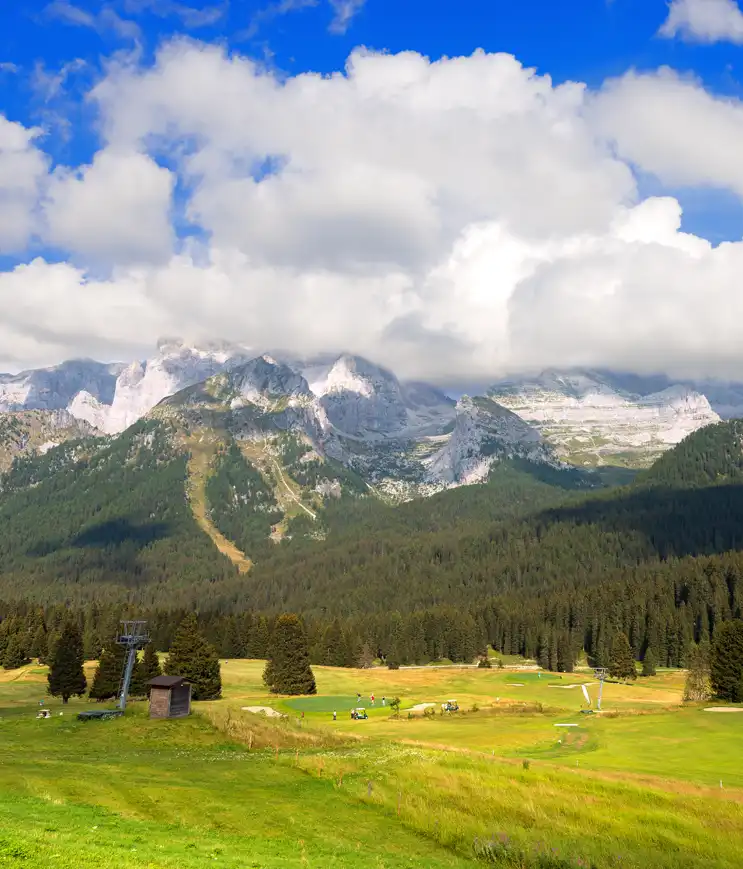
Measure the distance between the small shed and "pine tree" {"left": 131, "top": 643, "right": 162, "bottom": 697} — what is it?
116 feet

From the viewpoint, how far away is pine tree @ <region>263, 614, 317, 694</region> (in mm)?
115000

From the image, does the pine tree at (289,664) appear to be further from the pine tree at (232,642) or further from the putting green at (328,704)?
the pine tree at (232,642)

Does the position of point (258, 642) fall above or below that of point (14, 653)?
below

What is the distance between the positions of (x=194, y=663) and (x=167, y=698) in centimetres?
3489

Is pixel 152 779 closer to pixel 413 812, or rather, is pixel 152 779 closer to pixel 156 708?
pixel 413 812

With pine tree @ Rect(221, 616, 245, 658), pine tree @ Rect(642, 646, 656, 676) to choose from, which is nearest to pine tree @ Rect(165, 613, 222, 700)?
pine tree @ Rect(221, 616, 245, 658)

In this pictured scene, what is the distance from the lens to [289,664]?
380 ft

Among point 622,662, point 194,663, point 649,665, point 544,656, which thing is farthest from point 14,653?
point 649,665

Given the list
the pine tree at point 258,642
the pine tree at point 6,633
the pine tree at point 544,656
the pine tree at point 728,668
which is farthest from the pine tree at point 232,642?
the pine tree at point 728,668

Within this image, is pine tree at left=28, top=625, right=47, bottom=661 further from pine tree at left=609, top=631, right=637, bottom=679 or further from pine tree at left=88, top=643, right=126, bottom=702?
pine tree at left=609, top=631, right=637, bottom=679

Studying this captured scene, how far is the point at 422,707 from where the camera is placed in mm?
100688

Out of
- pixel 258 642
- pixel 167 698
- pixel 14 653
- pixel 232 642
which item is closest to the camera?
pixel 167 698

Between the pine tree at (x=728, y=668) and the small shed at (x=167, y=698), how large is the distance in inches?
3245

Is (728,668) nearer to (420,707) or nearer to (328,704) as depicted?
(420,707)
